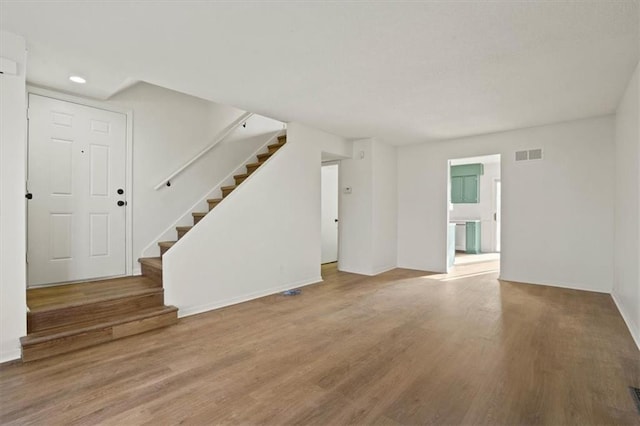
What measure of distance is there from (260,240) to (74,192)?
220 centimetres

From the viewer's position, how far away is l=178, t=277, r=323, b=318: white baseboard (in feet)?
11.0

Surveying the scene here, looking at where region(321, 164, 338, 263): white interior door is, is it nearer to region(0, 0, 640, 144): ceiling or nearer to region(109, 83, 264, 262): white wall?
region(109, 83, 264, 262): white wall

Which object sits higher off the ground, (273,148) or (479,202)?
(273,148)

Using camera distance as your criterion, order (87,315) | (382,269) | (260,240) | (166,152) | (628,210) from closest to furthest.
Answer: (87,315)
(628,210)
(260,240)
(166,152)
(382,269)

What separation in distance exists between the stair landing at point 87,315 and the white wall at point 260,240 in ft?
0.84

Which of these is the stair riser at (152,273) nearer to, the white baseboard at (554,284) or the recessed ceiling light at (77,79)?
the recessed ceiling light at (77,79)

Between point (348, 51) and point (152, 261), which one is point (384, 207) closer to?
point (348, 51)

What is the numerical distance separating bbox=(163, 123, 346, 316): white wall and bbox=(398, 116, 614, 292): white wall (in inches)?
100

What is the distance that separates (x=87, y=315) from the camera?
2.75 m

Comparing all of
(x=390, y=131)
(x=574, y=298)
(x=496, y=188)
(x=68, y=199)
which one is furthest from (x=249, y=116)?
(x=496, y=188)

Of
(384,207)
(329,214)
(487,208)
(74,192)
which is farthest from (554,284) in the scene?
(74,192)

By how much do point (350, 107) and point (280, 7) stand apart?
2013 millimetres

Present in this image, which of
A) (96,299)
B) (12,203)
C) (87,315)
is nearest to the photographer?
(12,203)

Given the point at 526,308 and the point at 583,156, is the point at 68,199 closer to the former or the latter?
the point at 526,308
